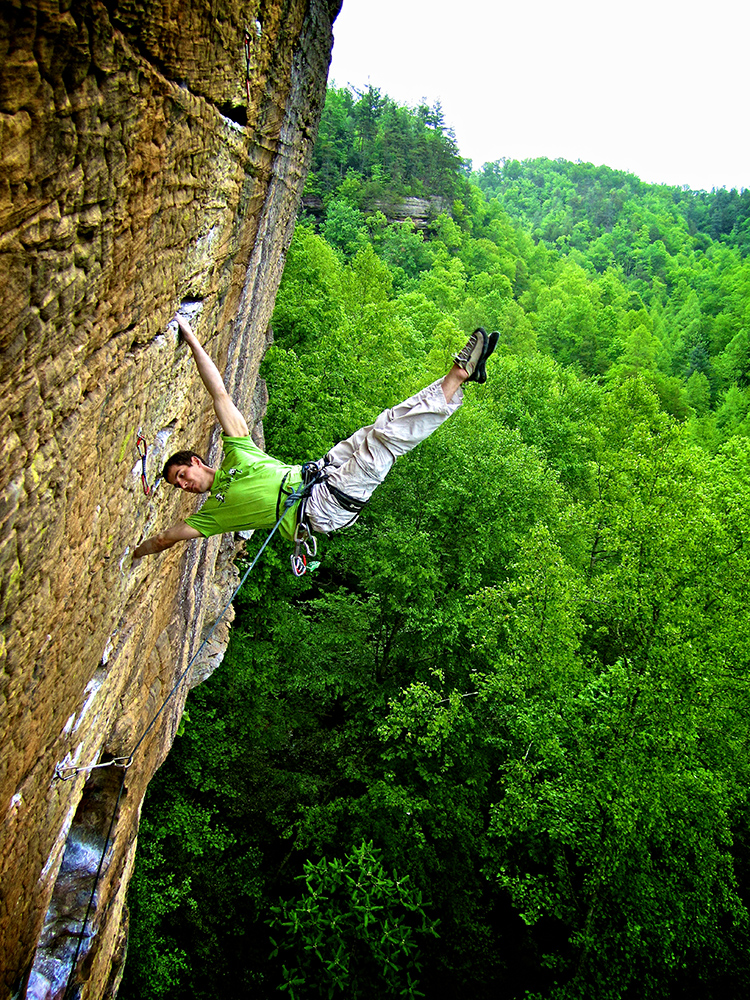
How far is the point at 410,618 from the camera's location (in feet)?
44.8

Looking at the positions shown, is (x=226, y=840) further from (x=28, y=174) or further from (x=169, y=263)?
(x=28, y=174)

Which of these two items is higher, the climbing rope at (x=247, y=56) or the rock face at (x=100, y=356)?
the climbing rope at (x=247, y=56)

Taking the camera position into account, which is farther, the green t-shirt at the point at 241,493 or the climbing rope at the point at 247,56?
the green t-shirt at the point at 241,493

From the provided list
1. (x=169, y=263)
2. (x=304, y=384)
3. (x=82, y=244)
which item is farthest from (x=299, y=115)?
(x=304, y=384)

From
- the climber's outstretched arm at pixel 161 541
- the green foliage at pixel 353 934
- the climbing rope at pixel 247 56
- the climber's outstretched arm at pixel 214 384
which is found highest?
the climbing rope at pixel 247 56

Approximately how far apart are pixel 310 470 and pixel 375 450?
511 millimetres

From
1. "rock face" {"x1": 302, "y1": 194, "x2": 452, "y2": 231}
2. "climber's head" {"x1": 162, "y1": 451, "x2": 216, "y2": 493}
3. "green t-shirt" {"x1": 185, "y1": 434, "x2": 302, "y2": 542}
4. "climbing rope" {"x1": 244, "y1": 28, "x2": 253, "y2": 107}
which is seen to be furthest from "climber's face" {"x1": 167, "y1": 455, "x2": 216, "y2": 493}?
"rock face" {"x1": 302, "y1": 194, "x2": 452, "y2": 231}

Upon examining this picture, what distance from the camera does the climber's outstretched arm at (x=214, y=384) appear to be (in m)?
4.49

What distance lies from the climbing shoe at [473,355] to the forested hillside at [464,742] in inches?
276

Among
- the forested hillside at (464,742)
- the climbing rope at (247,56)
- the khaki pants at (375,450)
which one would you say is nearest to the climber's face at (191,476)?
the khaki pants at (375,450)

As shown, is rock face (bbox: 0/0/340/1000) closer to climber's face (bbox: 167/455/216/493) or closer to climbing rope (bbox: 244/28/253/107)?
climbing rope (bbox: 244/28/253/107)

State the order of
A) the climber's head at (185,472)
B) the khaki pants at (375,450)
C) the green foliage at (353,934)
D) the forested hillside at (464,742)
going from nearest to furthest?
the climber's head at (185,472)
the khaki pants at (375,450)
the forested hillside at (464,742)
the green foliage at (353,934)

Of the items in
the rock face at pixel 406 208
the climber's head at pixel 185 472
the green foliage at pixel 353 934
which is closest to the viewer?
the climber's head at pixel 185 472

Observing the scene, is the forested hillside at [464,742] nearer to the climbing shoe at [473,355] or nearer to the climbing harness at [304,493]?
the climbing harness at [304,493]
